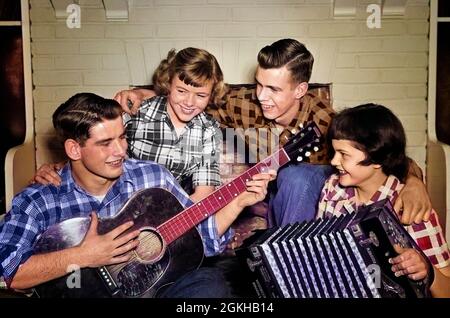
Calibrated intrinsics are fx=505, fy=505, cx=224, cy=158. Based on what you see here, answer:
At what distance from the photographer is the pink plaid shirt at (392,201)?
52.0 inches

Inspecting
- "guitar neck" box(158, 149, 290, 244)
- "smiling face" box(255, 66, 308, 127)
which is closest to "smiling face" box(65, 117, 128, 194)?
"guitar neck" box(158, 149, 290, 244)

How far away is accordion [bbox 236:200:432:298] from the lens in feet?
3.87

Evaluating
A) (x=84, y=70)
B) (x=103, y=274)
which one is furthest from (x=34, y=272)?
(x=84, y=70)

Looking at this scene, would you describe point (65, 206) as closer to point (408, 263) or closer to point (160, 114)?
Result: point (160, 114)

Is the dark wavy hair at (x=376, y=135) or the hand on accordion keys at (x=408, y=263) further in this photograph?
the dark wavy hair at (x=376, y=135)

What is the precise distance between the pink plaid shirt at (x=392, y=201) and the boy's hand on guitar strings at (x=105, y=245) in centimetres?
56

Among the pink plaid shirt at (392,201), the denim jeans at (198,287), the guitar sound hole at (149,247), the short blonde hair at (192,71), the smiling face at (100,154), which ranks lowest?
the denim jeans at (198,287)

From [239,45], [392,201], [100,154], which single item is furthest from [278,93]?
[100,154]

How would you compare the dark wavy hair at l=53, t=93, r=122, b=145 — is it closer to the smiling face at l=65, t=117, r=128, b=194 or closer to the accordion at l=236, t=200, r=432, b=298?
the smiling face at l=65, t=117, r=128, b=194

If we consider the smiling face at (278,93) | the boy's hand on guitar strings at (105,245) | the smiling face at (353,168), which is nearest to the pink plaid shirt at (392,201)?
the smiling face at (353,168)

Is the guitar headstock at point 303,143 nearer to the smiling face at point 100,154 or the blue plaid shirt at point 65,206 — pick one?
the blue plaid shirt at point 65,206

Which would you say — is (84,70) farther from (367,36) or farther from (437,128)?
(437,128)
